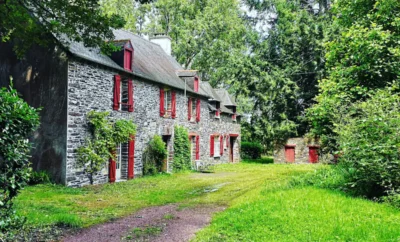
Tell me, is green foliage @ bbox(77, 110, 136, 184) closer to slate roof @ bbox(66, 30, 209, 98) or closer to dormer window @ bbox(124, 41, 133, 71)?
slate roof @ bbox(66, 30, 209, 98)

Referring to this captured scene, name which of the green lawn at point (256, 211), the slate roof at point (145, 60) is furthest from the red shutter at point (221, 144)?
the green lawn at point (256, 211)

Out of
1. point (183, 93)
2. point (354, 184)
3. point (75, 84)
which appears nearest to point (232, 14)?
point (183, 93)

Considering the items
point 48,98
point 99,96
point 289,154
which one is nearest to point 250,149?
point 289,154

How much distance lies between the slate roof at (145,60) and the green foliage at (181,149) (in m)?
2.67

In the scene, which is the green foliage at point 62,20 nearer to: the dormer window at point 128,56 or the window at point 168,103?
the dormer window at point 128,56

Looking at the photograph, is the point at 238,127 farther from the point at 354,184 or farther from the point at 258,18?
the point at 354,184

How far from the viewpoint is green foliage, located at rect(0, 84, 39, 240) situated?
4.29 m

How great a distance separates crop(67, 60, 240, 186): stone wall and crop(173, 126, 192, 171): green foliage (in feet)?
1.37

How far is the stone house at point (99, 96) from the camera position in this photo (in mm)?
12344

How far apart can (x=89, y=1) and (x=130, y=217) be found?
21.9 ft

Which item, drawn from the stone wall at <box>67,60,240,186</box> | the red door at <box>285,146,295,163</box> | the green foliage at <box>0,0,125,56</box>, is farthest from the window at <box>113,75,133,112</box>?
the red door at <box>285,146,295,163</box>

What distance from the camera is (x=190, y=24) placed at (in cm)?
3553

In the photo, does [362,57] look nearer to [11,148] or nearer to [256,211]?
[256,211]

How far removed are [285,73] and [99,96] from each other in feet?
58.4
